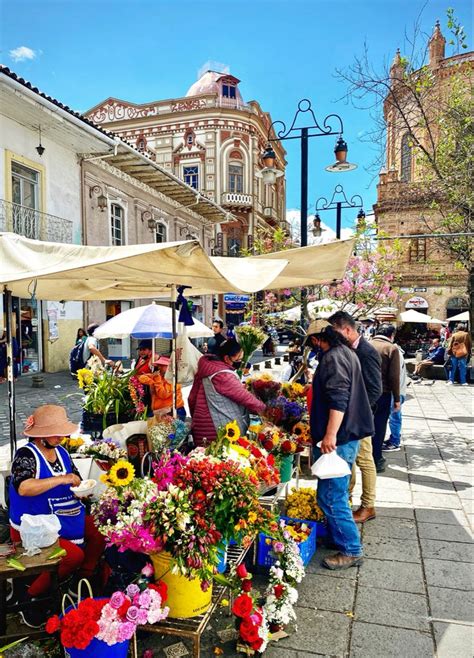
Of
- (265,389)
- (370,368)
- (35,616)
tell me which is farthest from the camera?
(265,389)

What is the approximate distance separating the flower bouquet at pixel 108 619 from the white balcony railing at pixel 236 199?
32.3 m

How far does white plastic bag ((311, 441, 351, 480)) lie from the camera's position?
331 cm

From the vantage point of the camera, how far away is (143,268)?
3.13 meters

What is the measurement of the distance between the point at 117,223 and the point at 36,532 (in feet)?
57.5

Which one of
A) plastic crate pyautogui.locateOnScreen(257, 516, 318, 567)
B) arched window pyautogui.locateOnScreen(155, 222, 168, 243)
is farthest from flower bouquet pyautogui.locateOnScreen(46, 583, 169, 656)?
arched window pyautogui.locateOnScreen(155, 222, 168, 243)

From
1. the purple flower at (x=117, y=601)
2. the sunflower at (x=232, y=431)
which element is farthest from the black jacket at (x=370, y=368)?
the purple flower at (x=117, y=601)

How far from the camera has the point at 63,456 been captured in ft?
9.72

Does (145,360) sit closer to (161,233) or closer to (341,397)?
(341,397)

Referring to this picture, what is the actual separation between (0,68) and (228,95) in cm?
2615

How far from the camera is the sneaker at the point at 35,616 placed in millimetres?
2697

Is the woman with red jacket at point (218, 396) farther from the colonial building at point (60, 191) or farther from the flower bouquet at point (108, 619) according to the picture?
the colonial building at point (60, 191)

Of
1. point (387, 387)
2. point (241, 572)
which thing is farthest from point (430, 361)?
point (241, 572)

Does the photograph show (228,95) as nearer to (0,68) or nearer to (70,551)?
(0,68)

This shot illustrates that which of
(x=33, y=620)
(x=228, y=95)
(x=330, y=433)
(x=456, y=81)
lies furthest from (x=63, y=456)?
(x=228, y=95)
